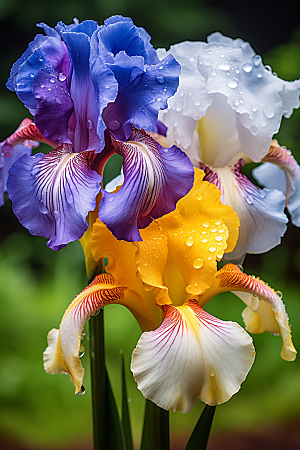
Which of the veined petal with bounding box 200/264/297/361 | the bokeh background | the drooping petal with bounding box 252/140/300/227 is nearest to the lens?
the veined petal with bounding box 200/264/297/361

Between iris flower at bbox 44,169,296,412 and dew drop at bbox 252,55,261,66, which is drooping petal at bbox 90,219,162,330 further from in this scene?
dew drop at bbox 252,55,261,66

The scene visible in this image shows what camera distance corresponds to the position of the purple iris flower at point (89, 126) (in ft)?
1.10

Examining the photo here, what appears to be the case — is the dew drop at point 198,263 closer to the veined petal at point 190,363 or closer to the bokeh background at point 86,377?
the veined petal at point 190,363

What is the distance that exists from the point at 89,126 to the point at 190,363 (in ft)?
0.75

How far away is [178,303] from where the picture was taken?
0.44 meters

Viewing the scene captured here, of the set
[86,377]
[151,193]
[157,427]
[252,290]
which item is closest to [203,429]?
[157,427]

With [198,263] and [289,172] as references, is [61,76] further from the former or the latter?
[289,172]

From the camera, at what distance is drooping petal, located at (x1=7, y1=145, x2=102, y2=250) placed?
33cm

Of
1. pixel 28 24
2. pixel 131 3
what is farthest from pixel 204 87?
pixel 28 24

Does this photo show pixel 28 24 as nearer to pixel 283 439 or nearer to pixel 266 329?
pixel 266 329

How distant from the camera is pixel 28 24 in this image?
1880 millimetres

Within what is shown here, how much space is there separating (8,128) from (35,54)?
66.7 inches

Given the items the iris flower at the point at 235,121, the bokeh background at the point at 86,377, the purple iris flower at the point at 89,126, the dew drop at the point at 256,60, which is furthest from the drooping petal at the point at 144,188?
the bokeh background at the point at 86,377

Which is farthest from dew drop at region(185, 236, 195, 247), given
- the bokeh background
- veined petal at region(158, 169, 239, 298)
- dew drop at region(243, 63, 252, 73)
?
the bokeh background
